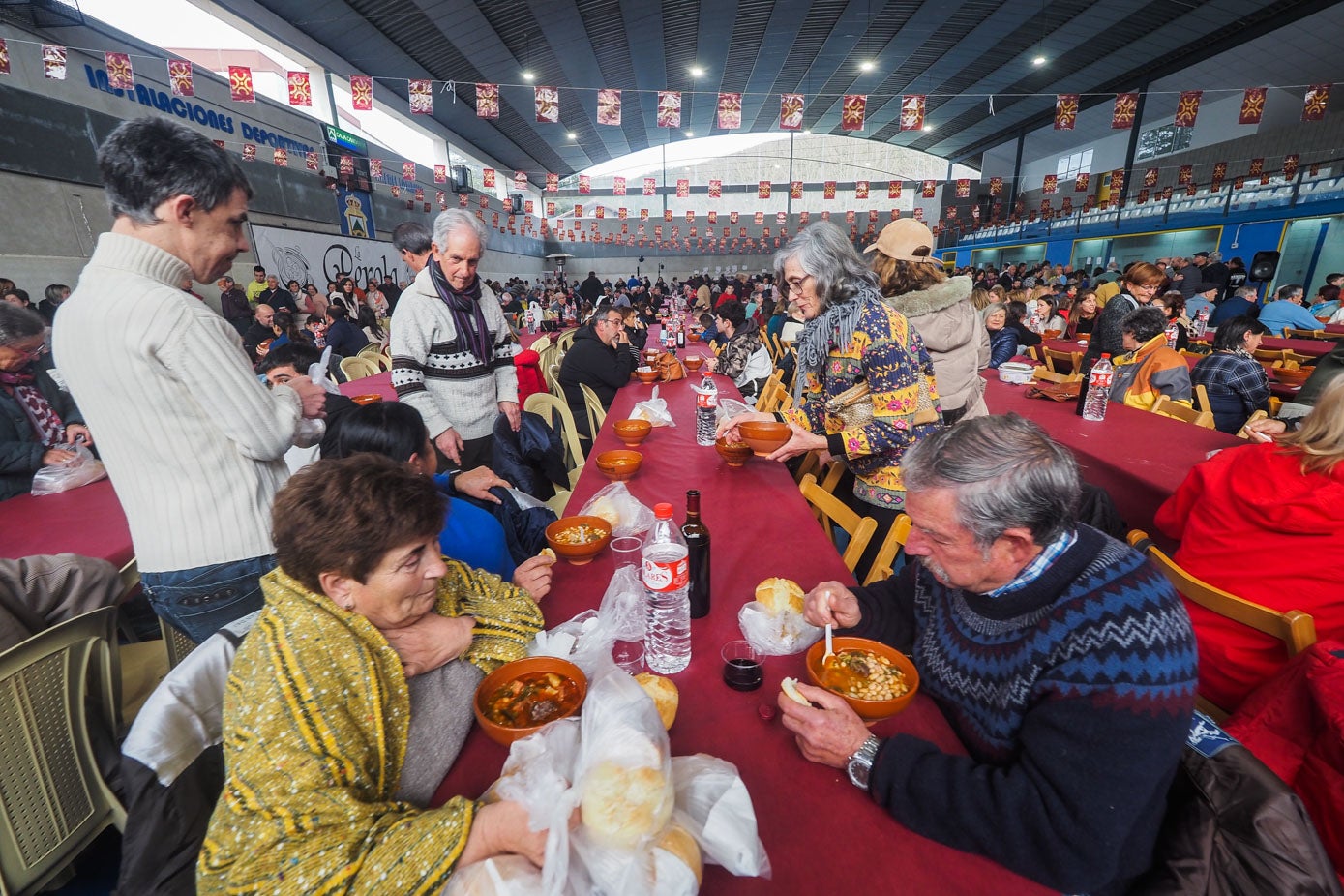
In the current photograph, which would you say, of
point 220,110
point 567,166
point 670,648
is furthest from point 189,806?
point 567,166

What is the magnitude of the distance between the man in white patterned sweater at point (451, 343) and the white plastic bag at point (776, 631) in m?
2.12

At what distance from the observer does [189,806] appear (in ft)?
3.68

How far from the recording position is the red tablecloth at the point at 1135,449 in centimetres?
291

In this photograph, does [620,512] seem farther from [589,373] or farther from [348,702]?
[589,373]

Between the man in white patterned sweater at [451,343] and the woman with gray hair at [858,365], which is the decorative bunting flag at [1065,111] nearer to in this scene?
the woman with gray hair at [858,365]

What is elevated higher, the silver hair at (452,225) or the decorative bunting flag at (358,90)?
the decorative bunting flag at (358,90)

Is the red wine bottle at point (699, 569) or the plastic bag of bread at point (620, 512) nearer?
the red wine bottle at point (699, 569)

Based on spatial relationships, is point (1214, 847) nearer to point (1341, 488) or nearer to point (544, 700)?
point (544, 700)

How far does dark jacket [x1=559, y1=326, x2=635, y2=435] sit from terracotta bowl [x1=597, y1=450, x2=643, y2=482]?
1915 mm

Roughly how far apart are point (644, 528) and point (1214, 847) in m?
1.59

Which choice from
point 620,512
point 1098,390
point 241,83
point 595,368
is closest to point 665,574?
point 620,512

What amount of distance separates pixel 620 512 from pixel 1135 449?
3.14 meters

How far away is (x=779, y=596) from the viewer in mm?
1557

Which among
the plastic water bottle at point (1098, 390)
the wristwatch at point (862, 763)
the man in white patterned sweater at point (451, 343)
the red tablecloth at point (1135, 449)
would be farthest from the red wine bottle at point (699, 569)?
the plastic water bottle at point (1098, 390)
